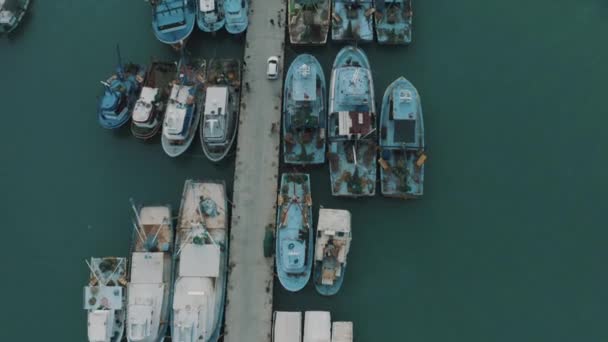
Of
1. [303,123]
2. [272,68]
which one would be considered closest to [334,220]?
[303,123]

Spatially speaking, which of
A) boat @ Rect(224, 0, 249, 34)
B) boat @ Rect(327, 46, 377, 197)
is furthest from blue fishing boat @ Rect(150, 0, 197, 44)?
boat @ Rect(327, 46, 377, 197)

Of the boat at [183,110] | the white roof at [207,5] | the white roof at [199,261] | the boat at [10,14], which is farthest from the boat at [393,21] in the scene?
the boat at [10,14]

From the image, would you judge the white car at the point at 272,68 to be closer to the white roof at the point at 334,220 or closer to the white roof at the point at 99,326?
the white roof at the point at 334,220

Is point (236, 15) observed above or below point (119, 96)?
above

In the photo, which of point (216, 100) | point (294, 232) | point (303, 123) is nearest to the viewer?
point (294, 232)

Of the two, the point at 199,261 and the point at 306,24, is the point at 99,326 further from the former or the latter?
the point at 306,24

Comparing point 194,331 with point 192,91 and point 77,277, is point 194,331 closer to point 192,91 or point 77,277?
point 77,277

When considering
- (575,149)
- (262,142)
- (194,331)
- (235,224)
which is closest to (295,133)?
(262,142)
